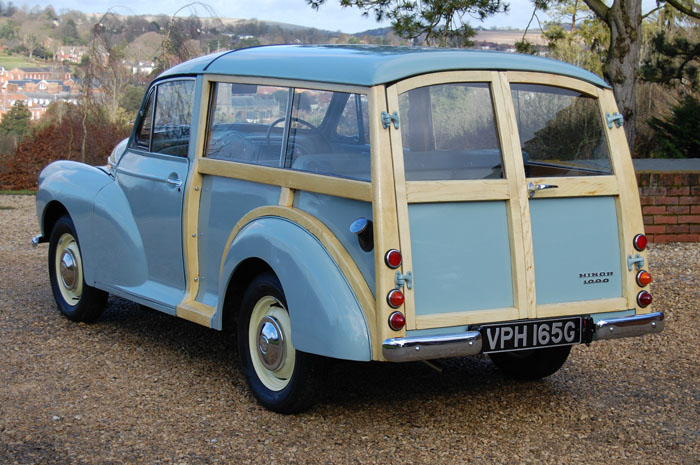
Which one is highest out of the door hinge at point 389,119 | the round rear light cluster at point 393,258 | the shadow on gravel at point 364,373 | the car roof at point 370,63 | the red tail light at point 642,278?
the car roof at point 370,63

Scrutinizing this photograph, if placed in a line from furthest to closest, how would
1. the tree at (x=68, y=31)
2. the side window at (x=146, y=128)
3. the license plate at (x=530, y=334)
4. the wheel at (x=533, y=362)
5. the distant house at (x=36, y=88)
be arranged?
the tree at (x=68, y=31), the distant house at (x=36, y=88), the side window at (x=146, y=128), the wheel at (x=533, y=362), the license plate at (x=530, y=334)

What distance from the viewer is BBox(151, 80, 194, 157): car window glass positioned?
5.32 meters

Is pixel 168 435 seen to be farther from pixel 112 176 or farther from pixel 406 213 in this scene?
pixel 112 176

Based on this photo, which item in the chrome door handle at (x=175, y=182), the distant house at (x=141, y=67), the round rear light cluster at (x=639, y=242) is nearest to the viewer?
the round rear light cluster at (x=639, y=242)

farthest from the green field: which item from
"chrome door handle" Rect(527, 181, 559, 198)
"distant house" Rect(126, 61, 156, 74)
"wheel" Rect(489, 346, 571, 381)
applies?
"chrome door handle" Rect(527, 181, 559, 198)

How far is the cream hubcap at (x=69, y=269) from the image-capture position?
6273mm

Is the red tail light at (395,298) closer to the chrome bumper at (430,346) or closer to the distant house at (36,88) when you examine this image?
the chrome bumper at (430,346)

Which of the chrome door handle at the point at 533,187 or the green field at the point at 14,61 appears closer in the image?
the chrome door handle at the point at 533,187

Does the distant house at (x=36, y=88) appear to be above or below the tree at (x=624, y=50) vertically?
above

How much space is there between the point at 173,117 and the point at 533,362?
2697 millimetres

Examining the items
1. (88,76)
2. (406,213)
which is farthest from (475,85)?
(88,76)

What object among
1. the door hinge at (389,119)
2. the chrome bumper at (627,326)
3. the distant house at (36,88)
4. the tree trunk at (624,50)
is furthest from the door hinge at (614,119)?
the distant house at (36,88)

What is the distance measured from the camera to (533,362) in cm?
502

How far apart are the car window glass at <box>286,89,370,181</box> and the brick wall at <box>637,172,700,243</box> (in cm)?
603
